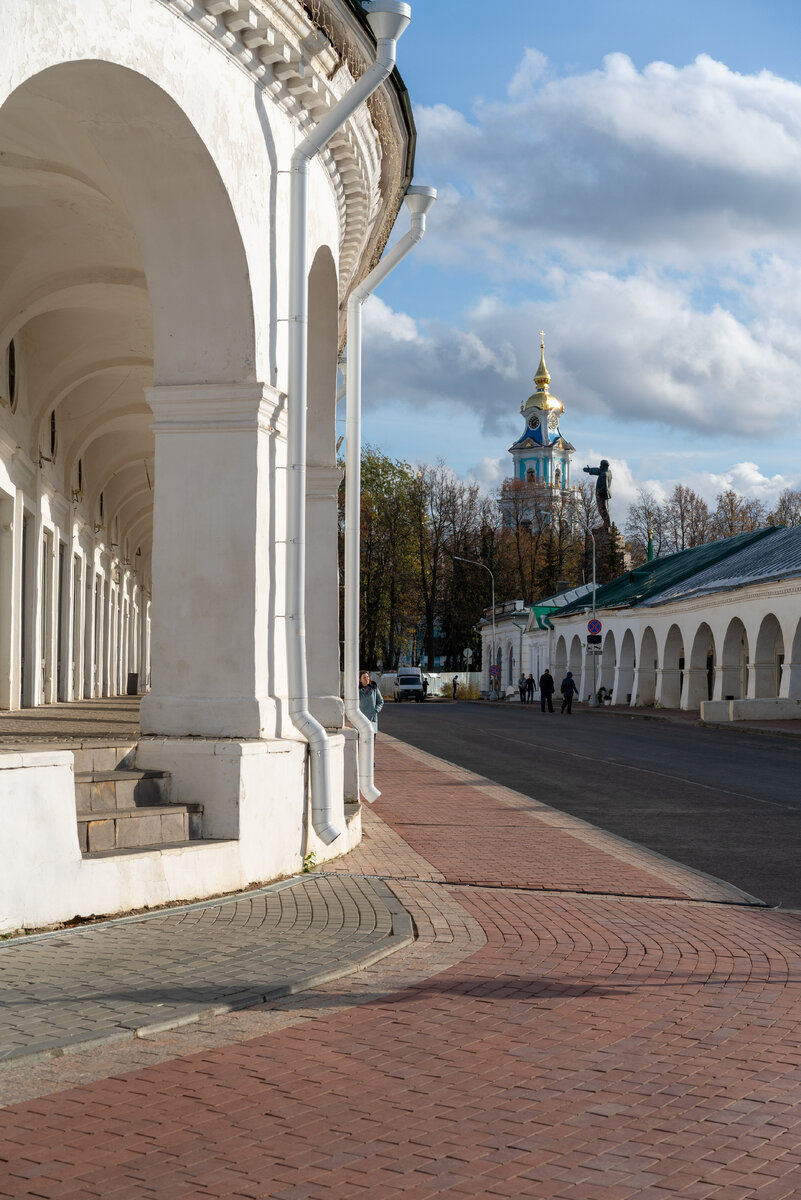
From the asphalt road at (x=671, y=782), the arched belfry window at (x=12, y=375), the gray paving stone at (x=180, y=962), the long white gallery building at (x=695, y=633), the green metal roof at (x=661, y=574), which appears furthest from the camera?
the green metal roof at (x=661, y=574)

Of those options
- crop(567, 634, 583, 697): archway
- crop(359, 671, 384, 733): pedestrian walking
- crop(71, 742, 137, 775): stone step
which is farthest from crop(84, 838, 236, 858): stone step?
crop(567, 634, 583, 697): archway

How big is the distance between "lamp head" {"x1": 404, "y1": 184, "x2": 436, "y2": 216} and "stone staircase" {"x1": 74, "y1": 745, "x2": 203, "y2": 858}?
6.23m

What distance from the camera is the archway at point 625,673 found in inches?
2185

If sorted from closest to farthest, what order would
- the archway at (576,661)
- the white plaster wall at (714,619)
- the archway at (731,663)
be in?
the white plaster wall at (714,619) → the archway at (731,663) → the archway at (576,661)

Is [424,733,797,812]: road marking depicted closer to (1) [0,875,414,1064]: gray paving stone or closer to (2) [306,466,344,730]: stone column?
(2) [306,466,344,730]: stone column

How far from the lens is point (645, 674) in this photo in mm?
52625

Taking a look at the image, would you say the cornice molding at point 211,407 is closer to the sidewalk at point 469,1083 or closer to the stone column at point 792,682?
the sidewalk at point 469,1083

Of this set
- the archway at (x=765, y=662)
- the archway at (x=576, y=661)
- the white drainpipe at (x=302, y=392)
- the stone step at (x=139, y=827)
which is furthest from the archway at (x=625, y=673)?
the stone step at (x=139, y=827)

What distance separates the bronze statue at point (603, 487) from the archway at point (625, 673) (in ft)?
26.2

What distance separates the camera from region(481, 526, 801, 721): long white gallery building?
1451 inches

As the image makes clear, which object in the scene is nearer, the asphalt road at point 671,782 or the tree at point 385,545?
the asphalt road at point 671,782

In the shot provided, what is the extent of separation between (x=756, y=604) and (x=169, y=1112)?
121 feet

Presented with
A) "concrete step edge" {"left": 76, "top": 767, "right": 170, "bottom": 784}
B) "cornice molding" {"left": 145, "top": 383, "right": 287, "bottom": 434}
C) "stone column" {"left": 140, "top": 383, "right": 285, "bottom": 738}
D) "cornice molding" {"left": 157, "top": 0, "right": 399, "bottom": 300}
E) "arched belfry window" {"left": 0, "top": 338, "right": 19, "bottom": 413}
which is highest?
"cornice molding" {"left": 157, "top": 0, "right": 399, "bottom": 300}

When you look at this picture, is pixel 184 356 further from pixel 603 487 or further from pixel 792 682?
pixel 603 487
